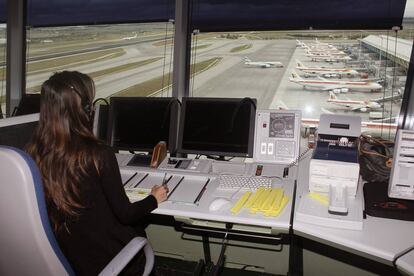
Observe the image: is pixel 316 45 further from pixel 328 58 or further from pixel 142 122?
pixel 142 122

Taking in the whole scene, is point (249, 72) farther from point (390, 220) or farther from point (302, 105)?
point (390, 220)

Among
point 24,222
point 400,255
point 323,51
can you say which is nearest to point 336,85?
point 323,51

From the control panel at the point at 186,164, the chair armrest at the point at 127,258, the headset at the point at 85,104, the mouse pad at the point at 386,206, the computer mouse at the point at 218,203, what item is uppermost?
the headset at the point at 85,104

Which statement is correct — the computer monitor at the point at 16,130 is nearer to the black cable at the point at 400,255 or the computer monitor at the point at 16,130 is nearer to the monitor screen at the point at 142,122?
the monitor screen at the point at 142,122

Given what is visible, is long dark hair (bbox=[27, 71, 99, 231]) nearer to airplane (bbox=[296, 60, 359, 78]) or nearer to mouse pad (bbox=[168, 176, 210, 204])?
mouse pad (bbox=[168, 176, 210, 204])

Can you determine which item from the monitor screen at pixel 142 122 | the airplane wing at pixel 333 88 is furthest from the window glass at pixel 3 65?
the airplane wing at pixel 333 88

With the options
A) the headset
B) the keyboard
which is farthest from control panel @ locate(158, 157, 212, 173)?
the headset
